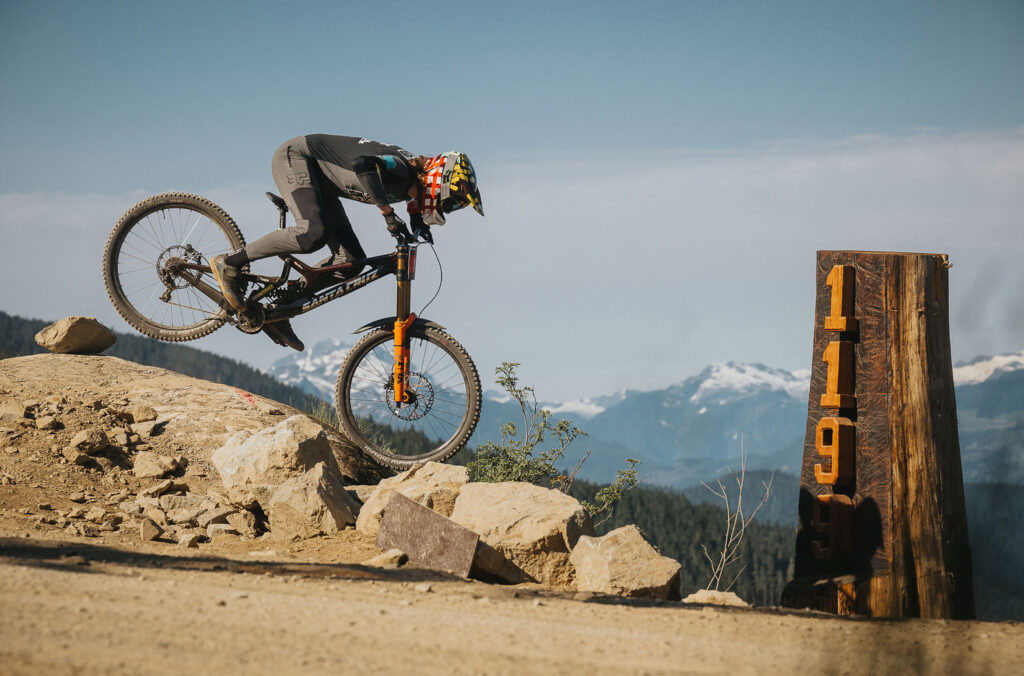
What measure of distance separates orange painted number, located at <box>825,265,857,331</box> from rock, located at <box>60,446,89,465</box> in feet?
21.0

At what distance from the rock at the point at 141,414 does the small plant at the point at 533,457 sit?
3403 millimetres

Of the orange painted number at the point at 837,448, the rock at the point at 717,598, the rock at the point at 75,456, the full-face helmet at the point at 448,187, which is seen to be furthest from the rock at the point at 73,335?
the orange painted number at the point at 837,448

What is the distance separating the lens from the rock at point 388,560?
5.95 m

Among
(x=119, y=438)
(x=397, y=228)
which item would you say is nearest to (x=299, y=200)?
(x=397, y=228)

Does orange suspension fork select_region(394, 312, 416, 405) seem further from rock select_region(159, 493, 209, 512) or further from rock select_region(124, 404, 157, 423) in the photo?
rock select_region(124, 404, 157, 423)

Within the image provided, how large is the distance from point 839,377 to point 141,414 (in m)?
6.58

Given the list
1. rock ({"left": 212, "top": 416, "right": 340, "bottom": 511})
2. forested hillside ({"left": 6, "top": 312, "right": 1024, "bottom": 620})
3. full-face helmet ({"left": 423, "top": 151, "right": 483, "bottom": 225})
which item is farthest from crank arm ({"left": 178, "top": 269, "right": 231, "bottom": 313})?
forested hillside ({"left": 6, "top": 312, "right": 1024, "bottom": 620})

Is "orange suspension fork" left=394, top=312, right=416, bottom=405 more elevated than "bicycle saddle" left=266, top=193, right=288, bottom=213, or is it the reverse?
"bicycle saddle" left=266, top=193, right=288, bottom=213

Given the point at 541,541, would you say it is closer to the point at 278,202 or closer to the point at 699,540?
the point at 278,202

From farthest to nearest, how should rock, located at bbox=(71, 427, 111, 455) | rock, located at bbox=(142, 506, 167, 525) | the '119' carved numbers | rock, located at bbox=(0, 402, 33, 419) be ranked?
rock, located at bbox=(0, 402, 33, 419) → rock, located at bbox=(71, 427, 111, 455) → rock, located at bbox=(142, 506, 167, 525) → the '119' carved numbers

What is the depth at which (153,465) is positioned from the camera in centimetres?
782

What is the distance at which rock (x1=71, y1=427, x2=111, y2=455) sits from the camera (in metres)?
7.78

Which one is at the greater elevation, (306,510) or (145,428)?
(145,428)

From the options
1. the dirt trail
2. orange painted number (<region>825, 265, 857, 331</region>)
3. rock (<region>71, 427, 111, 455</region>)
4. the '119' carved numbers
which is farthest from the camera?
rock (<region>71, 427, 111, 455</region>)
